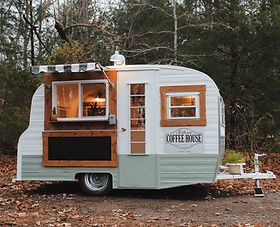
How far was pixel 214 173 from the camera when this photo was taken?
8766mm

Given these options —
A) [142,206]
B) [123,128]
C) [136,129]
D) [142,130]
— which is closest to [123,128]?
[123,128]

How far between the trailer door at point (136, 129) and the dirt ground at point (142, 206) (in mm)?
461

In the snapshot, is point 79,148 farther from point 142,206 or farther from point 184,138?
point 184,138

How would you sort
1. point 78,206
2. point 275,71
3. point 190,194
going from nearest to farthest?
point 78,206 → point 190,194 → point 275,71

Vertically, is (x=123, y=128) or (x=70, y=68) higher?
(x=70, y=68)

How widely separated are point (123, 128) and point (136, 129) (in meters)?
0.25

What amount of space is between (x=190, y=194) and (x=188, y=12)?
8.77m

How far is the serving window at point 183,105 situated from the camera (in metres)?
8.92

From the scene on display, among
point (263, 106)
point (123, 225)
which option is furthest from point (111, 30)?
point (123, 225)

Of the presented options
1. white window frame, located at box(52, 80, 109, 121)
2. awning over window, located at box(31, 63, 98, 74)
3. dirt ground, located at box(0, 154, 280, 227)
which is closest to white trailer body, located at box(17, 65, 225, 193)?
white window frame, located at box(52, 80, 109, 121)

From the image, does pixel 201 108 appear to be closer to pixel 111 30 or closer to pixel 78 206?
pixel 78 206

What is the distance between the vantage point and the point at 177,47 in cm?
1705

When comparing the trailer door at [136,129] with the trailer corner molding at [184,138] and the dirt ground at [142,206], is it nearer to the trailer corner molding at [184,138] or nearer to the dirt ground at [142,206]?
the trailer corner molding at [184,138]

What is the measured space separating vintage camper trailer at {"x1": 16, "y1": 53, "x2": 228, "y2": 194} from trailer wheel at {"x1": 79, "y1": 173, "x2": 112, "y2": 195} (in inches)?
0.8
